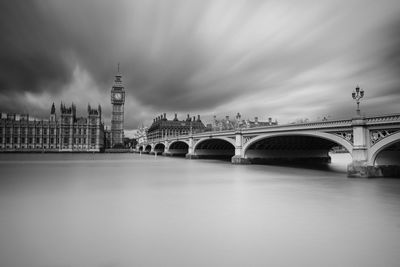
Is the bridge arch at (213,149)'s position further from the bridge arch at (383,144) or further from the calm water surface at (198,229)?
the calm water surface at (198,229)

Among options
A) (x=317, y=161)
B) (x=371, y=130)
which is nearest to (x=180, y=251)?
(x=371, y=130)

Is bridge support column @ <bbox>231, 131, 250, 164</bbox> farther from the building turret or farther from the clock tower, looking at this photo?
the clock tower

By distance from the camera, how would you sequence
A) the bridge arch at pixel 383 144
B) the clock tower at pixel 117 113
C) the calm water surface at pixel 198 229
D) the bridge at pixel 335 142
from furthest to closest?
the clock tower at pixel 117 113 → the bridge at pixel 335 142 → the bridge arch at pixel 383 144 → the calm water surface at pixel 198 229

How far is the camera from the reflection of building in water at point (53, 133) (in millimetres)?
108250

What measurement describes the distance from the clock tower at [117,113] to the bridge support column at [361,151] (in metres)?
127

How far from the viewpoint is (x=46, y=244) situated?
712 centimetres

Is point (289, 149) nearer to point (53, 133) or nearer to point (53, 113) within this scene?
point (53, 133)

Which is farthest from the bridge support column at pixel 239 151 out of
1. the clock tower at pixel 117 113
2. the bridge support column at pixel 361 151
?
the clock tower at pixel 117 113

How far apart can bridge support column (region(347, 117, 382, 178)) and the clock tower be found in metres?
127

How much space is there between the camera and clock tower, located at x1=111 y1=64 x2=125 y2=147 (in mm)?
141625

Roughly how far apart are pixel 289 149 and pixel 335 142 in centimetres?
1672

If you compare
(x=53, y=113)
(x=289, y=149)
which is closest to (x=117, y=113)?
(x=53, y=113)

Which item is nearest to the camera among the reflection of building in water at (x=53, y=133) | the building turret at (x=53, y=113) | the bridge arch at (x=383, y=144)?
the bridge arch at (x=383, y=144)

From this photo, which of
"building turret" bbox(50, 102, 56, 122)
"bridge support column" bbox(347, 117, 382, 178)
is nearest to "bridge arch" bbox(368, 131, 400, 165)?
"bridge support column" bbox(347, 117, 382, 178)
